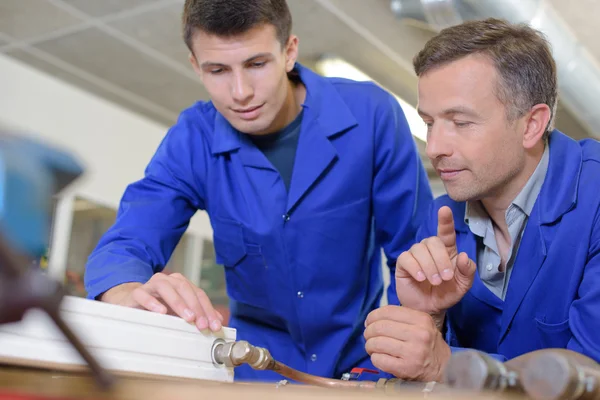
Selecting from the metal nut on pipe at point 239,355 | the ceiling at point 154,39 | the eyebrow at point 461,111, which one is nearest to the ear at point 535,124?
the eyebrow at point 461,111

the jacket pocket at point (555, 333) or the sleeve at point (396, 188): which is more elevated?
the sleeve at point (396, 188)

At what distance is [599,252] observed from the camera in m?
1.09

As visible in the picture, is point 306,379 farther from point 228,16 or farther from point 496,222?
point 228,16

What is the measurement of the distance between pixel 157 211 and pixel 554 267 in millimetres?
831

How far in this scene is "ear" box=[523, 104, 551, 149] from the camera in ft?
4.13

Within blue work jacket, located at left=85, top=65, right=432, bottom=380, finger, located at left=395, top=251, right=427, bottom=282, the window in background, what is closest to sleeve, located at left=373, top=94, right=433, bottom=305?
blue work jacket, located at left=85, top=65, right=432, bottom=380

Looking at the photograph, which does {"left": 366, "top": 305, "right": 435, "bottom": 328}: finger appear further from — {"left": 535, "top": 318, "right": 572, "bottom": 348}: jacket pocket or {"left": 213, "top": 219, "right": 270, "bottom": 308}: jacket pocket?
{"left": 213, "top": 219, "right": 270, "bottom": 308}: jacket pocket

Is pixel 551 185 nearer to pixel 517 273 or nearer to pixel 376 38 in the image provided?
pixel 517 273

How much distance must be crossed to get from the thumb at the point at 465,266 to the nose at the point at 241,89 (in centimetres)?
57

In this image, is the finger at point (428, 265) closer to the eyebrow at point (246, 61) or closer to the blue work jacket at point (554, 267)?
the blue work jacket at point (554, 267)

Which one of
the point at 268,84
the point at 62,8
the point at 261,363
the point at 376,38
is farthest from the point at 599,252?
the point at 62,8

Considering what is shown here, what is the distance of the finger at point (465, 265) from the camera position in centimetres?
110

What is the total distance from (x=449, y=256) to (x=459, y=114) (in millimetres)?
267

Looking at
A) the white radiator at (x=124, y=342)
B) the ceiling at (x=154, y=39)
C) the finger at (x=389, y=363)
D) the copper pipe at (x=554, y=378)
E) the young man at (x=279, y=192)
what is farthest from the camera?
the ceiling at (x=154, y=39)
